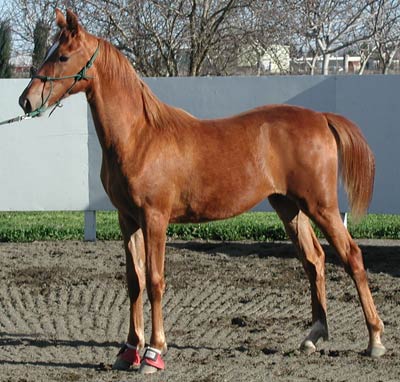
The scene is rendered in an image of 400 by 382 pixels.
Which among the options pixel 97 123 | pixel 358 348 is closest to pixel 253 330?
pixel 358 348

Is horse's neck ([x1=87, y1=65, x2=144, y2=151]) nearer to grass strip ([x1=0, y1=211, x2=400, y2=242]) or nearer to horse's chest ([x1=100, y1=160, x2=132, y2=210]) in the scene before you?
horse's chest ([x1=100, y1=160, x2=132, y2=210])

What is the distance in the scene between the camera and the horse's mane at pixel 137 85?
18.8ft

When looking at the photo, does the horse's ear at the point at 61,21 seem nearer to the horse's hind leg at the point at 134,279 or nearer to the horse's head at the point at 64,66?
the horse's head at the point at 64,66

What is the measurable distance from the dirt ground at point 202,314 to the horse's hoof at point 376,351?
0.06 metres

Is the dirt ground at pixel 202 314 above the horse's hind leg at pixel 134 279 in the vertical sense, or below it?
below

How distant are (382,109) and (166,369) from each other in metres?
6.14

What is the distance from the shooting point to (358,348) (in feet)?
20.4

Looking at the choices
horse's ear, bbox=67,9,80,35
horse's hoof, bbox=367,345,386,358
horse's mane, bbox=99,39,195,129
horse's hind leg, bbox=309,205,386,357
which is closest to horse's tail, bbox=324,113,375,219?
horse's hind leg, bbox=309,205,386,357

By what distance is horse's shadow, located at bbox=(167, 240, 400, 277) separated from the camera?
9.26 meters

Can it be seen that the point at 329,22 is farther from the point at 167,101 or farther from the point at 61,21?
the point at 61,21

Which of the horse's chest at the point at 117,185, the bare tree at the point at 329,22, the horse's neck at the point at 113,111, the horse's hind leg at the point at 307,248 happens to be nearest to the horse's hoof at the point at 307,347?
the horse's hind leg at the point at 307,248

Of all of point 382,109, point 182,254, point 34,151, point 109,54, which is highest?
point 109,54

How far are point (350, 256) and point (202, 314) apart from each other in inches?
67.5

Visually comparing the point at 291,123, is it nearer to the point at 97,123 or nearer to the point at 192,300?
the point at 97,123
